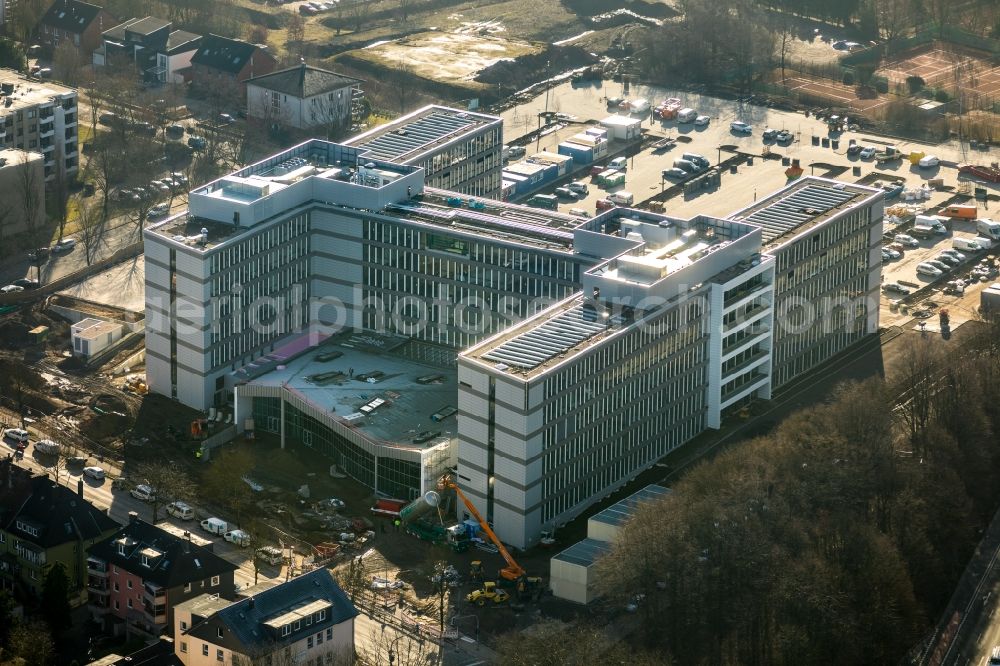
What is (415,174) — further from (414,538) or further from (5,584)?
(5,584)

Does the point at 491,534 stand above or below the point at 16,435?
below

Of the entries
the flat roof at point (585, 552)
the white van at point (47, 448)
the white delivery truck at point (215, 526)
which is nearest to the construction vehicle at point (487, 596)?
the flat roof at point (585, 552)

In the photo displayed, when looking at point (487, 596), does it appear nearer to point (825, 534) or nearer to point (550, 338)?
point (550, 338)

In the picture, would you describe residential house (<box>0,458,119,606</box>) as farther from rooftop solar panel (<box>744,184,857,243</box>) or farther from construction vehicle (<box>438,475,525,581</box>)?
rooftop solar panel (<box>744,184,857,243</box>)

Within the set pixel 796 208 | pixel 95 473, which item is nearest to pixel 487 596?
pixel 95 473

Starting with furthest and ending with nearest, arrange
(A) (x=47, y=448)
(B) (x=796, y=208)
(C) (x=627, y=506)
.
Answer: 1. (B) (x=796, y=208)
2. (A) (x=47, y=448)
3. (C) (x=627, y=506)

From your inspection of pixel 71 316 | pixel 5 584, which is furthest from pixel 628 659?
pixel 71 316

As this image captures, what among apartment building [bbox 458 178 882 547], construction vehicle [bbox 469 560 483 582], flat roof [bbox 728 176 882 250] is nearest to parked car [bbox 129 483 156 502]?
apartment building [bbox 458 178 882 547]
